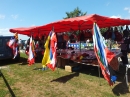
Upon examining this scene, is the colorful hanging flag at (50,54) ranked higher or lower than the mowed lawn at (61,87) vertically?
higher

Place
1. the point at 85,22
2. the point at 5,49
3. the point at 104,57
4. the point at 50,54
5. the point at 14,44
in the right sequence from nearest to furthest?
the point at 104,57 < the point at 50,54 < the point at 85,22 < the point at 5,49 < the point at 14,44

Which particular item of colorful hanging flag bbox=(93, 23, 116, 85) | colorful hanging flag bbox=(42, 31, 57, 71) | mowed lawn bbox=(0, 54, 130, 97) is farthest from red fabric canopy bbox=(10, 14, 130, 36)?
mowed lawn bbox=(0, 54, 130, 97)

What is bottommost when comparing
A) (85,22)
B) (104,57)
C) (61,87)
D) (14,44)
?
(61,87)

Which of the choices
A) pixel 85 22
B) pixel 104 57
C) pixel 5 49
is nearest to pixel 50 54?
pixel 104 57

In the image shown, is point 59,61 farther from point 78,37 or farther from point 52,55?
point 78,37

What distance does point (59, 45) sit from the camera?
13.1 meters

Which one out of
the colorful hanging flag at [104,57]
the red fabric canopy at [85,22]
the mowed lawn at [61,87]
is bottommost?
the mowed lawn at [61,87]

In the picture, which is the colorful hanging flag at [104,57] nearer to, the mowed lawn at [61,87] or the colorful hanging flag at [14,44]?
the mowed lawn at [61,87]

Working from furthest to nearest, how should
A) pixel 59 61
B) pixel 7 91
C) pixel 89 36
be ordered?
pixel 89 36 → pixel 59 61 → pixel 7 91

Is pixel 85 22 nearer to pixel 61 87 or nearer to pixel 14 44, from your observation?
pixel 61 87

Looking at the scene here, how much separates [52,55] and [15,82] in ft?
6.34

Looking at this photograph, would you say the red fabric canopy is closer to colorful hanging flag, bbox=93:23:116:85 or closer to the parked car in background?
colorful hanging flag, bbox=93:23:116:85

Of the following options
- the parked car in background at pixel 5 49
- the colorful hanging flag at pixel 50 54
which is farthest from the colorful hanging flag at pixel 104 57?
the parked car in background at pixel 5 49

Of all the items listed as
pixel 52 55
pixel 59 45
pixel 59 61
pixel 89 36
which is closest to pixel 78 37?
pixel 89 36
